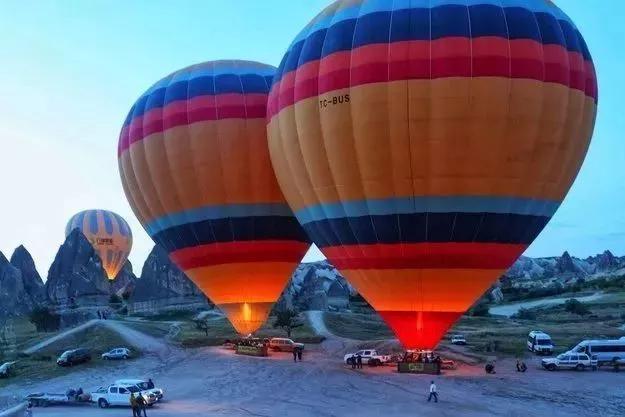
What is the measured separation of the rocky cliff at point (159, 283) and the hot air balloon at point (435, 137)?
159 ft

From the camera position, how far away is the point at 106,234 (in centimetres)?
8388

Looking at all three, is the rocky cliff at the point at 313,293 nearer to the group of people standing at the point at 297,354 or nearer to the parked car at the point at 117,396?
the group of people standing at the point at 297,354

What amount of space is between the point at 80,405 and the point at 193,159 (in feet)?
36.2

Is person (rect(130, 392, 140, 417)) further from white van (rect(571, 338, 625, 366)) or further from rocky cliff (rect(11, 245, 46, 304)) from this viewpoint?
rocky cliff (rect(11, 245, 46, 304))

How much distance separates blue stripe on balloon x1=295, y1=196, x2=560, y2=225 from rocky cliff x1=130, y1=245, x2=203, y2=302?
49.2m

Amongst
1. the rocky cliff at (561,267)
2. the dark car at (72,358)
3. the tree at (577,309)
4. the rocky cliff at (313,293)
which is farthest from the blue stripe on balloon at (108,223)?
the rocky cliff at (561,267)

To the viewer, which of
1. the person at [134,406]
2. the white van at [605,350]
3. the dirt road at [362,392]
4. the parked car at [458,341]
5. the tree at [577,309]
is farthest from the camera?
the tree at [577,309]

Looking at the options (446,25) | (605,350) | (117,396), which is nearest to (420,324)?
(446,25)

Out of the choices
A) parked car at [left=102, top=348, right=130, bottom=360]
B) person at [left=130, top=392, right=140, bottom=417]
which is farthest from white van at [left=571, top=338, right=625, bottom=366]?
parked car at [left=102, top=348, right=130, bottom=360]

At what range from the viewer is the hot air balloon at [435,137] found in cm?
2120

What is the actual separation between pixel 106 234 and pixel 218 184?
5842 cm

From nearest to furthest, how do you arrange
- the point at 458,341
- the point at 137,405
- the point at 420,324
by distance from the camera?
the point at 137,405 → the point at 420,324 → the point at 458,341

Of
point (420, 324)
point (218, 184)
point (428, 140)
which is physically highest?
point (218, 184)

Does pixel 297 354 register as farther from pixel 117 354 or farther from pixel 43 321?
pixel 43 321
